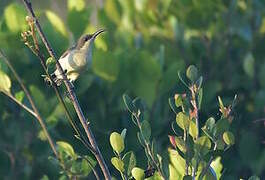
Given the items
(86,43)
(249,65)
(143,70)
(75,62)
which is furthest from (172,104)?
(249,65)

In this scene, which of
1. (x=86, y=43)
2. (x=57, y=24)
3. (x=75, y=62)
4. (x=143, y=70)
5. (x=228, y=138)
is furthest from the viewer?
(x=57, y=24)

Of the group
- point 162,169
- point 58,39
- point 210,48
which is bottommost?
point 162,169

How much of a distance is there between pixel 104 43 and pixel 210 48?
677mm

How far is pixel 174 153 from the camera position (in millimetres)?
2875

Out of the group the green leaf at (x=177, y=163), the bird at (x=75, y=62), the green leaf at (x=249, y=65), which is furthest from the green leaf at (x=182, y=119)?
the green leaf at (x=249, y=65)

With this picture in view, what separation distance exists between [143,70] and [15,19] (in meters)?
0.79

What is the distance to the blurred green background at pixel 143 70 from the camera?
4.36 metres

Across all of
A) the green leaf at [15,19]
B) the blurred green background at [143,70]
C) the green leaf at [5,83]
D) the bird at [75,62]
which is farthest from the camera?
the green leaf at [15,19]

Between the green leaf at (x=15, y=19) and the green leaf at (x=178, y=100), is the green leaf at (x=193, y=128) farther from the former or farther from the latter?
the green leaf at (x=15, y=19)

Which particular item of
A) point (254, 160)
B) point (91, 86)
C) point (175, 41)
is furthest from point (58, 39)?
point (254, 160)

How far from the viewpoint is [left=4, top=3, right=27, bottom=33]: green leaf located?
4.71 m

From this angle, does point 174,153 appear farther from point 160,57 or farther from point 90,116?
point 160,57

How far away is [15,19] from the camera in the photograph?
4738 mm

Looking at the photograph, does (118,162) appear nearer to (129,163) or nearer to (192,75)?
(129,163)
